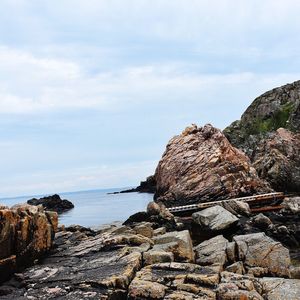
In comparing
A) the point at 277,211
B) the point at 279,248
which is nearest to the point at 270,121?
the point at 277,211

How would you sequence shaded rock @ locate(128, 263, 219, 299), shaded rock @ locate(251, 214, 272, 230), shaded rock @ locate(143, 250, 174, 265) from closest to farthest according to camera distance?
shaded rock @ locate(128, 263, 219, 299)
shaded rock @ locate(143, 250, 174, 265)
shaded rock @ locate(251, 214, 272, 230)

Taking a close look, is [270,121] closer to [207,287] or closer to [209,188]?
[209,188]

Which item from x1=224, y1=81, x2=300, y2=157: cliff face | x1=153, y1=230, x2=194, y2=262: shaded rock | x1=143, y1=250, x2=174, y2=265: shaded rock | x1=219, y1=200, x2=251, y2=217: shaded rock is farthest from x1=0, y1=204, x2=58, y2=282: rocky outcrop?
x1=224, y1=81, x2=300, y2=157: cliff face

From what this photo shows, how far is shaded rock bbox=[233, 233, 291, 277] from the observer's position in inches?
775

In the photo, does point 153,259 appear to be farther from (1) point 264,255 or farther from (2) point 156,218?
(2) point 156,218

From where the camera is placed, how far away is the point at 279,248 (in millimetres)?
20453

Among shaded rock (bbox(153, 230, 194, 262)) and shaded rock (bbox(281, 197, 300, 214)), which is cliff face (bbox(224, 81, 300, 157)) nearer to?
shaded rock (bbox(281, 197, 300, 214))

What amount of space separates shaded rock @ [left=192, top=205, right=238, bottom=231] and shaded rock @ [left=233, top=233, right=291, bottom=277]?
6178 mm

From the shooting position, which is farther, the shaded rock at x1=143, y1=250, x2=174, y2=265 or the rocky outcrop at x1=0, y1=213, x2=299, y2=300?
the shaded rock at x1=143, y1=250, x2=174, y2=265

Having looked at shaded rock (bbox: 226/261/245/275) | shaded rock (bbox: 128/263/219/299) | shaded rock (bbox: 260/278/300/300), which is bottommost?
shaded rock (bbox: 260/278/300/300)

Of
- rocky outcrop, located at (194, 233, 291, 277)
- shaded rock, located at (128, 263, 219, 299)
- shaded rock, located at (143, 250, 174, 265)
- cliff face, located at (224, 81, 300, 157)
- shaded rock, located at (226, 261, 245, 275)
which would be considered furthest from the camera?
cliff face, located at (224, 81, 300, 157)

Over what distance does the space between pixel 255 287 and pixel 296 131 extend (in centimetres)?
8453

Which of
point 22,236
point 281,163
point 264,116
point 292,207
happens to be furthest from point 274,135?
point 22,236

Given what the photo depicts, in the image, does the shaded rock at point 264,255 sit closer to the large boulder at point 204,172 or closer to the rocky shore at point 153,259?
the rocky shore at point 153,259
